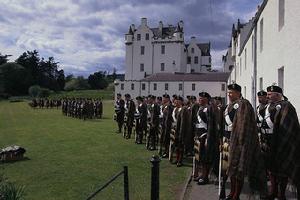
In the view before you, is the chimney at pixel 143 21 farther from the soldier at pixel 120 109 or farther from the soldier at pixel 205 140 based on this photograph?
the soldier at pixel 205 140

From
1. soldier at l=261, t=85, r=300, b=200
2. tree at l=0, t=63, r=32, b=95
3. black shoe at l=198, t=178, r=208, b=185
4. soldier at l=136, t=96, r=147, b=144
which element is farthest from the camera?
tree at l=0, t=63, r=32, b=95

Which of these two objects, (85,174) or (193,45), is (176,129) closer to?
(85,174)

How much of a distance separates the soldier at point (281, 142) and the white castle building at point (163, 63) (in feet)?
229

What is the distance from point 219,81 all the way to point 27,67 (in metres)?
68.7

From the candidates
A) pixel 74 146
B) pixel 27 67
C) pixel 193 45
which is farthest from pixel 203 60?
pixel 74 146

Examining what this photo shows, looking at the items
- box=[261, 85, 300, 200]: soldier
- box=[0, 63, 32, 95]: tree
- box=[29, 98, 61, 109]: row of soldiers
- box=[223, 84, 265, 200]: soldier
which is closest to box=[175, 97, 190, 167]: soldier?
box=[261, 85, 300, 200]: soldier

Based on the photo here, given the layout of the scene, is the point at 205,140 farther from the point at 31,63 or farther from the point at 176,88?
the point at 31,63

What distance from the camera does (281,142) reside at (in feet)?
27.4

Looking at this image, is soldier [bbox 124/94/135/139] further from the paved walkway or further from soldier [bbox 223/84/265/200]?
soldier [bbox 223/84/265/200]

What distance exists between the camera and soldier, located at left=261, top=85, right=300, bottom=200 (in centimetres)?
823

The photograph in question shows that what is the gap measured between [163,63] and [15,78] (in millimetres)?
42030

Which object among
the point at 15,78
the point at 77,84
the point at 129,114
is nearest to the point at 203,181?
the point at 129,114

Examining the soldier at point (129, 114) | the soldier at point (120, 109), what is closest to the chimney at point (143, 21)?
the soldier at point (120, 109)

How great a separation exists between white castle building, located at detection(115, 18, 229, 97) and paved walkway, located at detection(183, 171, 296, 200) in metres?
68.1
